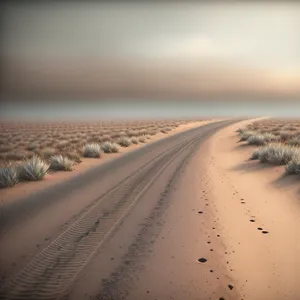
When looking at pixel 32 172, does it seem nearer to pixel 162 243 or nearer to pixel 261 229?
pixel 162 243

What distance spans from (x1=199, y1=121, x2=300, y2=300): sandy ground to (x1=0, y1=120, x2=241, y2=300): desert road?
0.27m

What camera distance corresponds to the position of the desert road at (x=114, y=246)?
314 cm

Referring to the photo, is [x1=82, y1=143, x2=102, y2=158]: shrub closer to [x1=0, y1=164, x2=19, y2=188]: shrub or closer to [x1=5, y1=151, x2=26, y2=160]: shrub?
[x1=5, y1=151, x2=26, y2=160]: shrub

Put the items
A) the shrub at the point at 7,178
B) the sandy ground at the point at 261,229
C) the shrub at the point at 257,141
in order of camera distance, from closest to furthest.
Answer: the sandy ground at the point at 261,229 → the shrub at the point at 7,178 → the shrub at the point at 257,141

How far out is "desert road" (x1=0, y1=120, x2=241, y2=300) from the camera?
3.14 meters

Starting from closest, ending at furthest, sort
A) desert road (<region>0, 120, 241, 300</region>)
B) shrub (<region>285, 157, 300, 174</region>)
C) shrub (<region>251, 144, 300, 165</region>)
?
desert road (<region>0, 120, 241, 300</region>)
shrub (<region>285, 157, 300, 174</region>)
shrub (<region>251, 144, 300, 165</region>)

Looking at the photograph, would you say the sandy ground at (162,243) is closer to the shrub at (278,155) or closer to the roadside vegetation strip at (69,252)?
the roadside vegetation strip at (69,252)

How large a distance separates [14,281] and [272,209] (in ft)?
18.3

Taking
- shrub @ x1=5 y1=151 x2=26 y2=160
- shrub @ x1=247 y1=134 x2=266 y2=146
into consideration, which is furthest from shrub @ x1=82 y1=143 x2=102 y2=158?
shrub @ x1=247 y1=134 x2=266 y2=146

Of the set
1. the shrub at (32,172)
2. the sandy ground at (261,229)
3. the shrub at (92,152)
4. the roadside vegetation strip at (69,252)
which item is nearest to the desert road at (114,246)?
the roadside vegetation strip at (69,252)

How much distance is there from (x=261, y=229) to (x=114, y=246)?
2.98 m

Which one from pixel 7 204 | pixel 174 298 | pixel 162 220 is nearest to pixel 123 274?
pixel 174 298

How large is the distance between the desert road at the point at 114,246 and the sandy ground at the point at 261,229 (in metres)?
0.27

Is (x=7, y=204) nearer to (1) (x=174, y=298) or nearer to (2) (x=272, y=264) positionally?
(1) (x=174, y=298)
